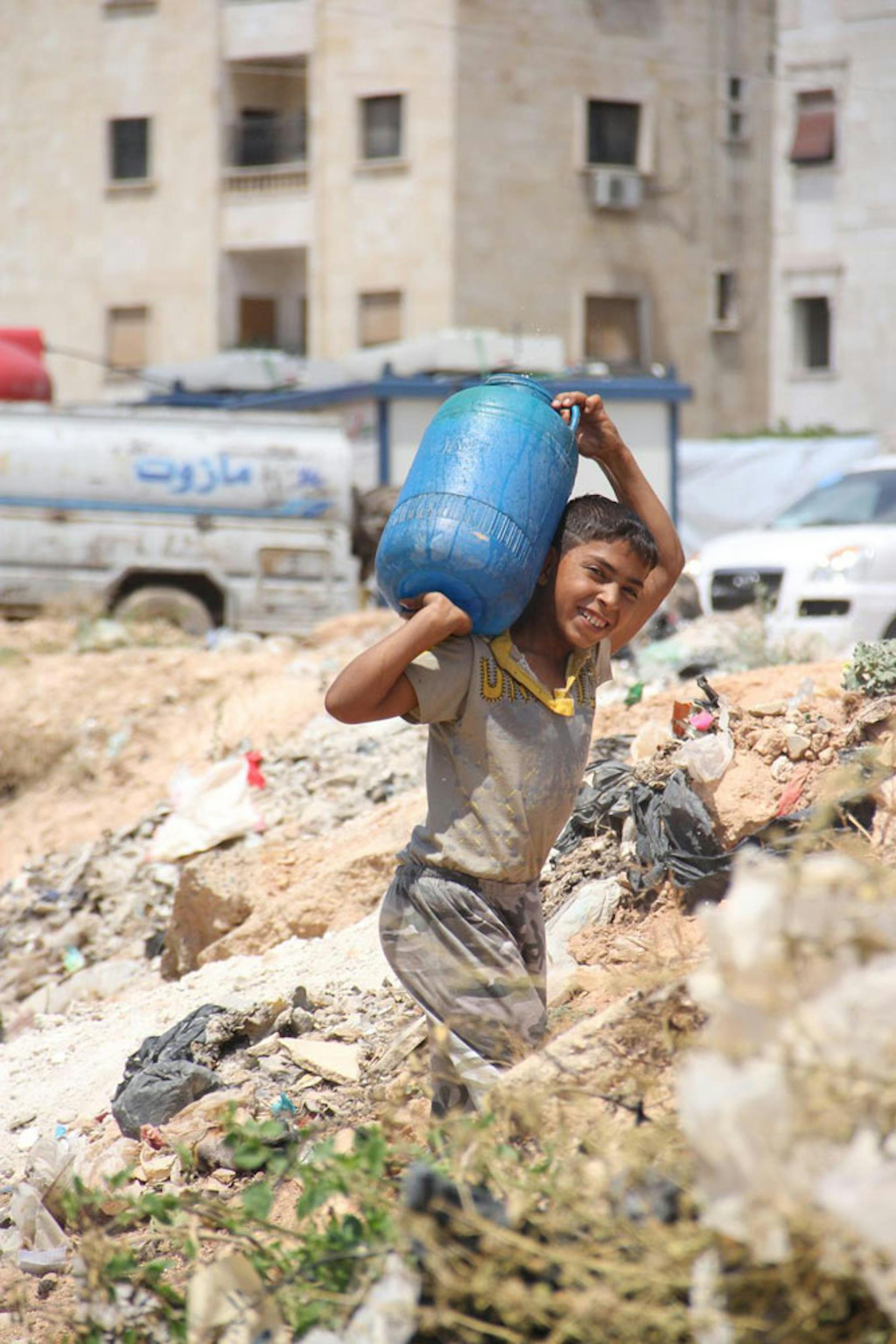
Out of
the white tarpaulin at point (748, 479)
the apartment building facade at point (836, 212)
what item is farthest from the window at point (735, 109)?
the white tarpaulin at point (748, 479)

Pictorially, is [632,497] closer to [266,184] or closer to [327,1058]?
[327,1058]

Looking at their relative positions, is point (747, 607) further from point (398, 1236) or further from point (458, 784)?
point (398, 1236)

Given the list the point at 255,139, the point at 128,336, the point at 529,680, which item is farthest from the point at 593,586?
the point at 255,139

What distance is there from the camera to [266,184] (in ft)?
91.2

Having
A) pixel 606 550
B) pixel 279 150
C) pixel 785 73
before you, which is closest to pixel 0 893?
pixel 606 550

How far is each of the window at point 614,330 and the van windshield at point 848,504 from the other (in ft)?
52.3

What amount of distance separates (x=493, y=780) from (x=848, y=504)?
28.3 ft

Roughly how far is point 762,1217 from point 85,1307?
1.13 meters

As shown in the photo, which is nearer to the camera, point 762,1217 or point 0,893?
point 762,1217

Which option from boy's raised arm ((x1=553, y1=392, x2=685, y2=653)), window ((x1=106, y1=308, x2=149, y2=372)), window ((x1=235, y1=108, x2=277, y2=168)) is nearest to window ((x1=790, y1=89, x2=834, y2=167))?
window ((x1=235, y1=108, x2=277, y2=168))

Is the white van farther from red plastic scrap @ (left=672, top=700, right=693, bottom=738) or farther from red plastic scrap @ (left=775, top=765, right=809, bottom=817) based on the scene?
red plastic scrap @ (left=775, top=765, right=809, bottom=817)

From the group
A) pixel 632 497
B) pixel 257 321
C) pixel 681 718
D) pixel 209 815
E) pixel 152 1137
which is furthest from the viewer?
pixel 257 321

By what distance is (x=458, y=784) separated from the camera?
10.5 ft

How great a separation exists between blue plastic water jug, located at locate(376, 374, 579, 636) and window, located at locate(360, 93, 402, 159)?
Answer: 2448cm
